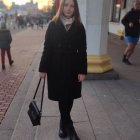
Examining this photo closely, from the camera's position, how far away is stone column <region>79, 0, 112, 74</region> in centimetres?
671

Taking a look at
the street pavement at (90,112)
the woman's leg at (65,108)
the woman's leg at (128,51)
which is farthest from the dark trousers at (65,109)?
the woman's leg at (128,51)

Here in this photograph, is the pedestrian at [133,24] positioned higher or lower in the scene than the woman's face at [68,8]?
lower

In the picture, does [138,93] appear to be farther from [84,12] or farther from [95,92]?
[84,12]

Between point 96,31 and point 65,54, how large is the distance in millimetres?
3453

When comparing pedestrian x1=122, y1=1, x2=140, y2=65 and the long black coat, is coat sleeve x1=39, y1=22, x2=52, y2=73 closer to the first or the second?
the long black coat

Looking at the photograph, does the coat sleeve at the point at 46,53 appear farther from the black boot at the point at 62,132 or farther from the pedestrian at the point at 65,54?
the black boot at the point at 62,132

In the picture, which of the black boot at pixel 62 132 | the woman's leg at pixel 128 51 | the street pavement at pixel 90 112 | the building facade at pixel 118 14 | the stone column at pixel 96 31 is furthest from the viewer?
the building facade at pixel 118 14

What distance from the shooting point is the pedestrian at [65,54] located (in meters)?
3.50

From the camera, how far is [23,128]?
4.33 meters

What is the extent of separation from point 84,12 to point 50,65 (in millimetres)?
3448

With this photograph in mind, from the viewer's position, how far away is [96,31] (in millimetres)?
6848

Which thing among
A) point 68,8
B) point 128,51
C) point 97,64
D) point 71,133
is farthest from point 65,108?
point 128,51

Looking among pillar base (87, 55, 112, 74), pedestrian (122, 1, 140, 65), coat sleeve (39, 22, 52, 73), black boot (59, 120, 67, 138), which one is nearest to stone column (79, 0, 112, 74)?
pillar base (87, 55, 112, 74)

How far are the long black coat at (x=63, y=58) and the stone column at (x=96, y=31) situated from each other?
3265mm
